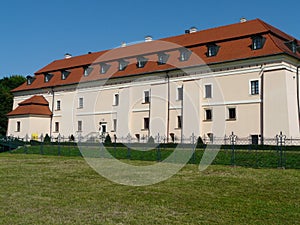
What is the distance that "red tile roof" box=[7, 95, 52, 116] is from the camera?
150ft

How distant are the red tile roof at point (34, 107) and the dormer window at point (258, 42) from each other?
1059 inches

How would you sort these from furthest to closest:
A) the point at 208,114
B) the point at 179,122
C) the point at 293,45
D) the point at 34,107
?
the point at 34,107, the point at 179,122, the point at 208,114, the point at 293,45

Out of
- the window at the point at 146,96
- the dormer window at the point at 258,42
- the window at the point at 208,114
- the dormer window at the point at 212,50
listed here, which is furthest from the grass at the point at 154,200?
the window at the point at 146,96

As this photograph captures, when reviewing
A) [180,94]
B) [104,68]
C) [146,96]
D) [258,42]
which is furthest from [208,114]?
[104,68]

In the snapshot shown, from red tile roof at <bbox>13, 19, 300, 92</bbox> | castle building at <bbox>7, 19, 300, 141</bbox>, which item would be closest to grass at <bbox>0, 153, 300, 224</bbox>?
castle building at <bbox>7, 19, 300, 141</bbox>

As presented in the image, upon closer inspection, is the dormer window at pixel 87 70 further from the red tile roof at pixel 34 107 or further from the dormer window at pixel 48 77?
the red tile roof at pixel 34 107

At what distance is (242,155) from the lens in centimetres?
2041

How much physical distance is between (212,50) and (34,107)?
23.7 meters

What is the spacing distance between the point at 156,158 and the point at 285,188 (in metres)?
11.3

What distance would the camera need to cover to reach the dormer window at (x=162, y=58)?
38.0 meters

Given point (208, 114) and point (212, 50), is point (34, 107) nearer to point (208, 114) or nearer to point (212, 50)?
point (208, 114)

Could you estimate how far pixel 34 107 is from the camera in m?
46.5

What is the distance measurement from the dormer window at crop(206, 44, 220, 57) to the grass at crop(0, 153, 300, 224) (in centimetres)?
2221

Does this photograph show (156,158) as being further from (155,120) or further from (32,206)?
(155,120)
